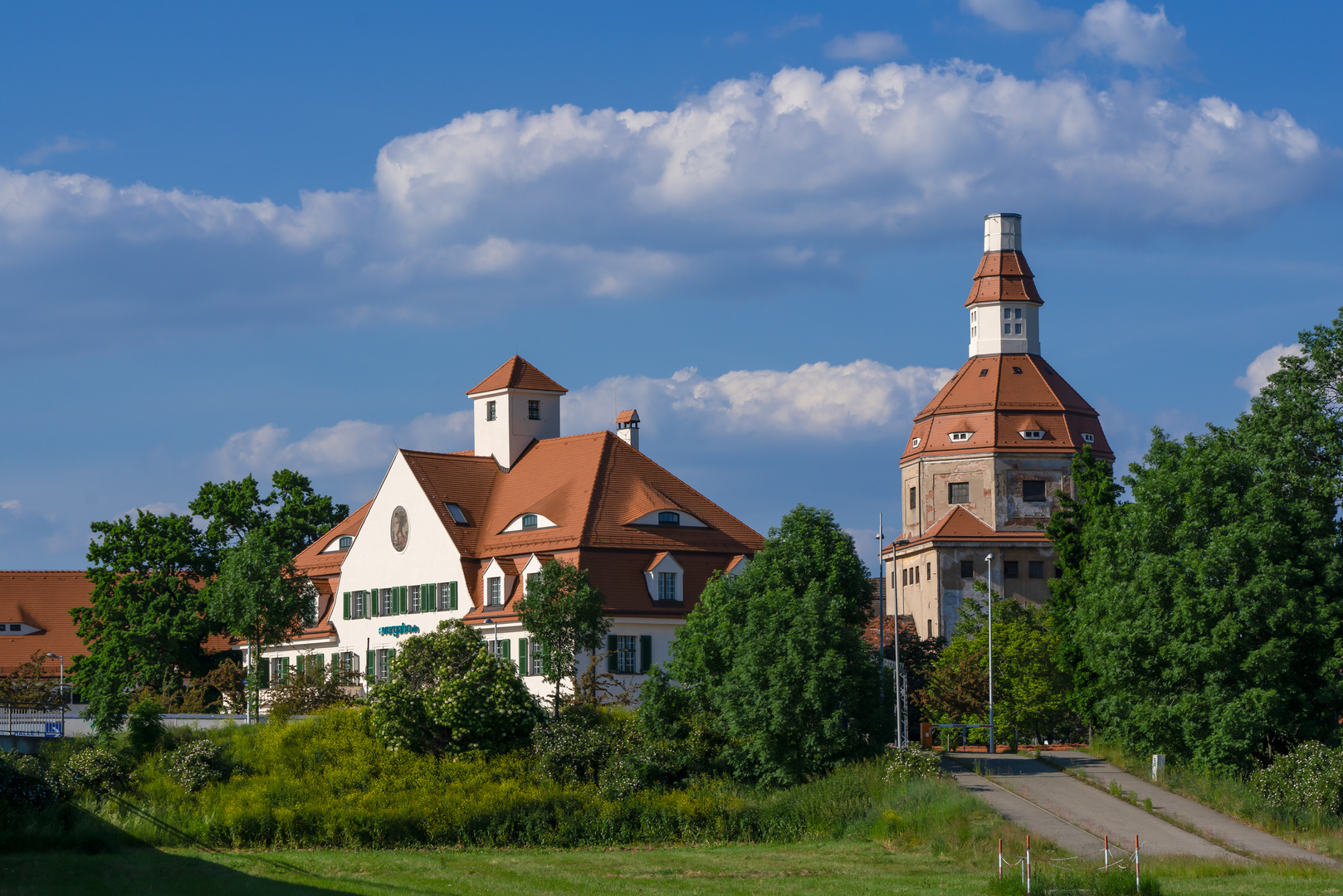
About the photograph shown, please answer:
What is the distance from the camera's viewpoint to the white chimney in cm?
9969

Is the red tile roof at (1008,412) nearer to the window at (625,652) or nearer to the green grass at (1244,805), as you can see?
the window at (625,652)

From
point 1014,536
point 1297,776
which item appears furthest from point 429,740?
point 1014,536

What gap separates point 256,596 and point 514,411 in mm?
15394

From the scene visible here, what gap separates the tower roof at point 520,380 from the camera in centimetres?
7881

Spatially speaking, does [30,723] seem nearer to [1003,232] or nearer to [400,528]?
[400,528]

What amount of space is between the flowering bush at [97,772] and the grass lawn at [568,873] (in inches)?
244

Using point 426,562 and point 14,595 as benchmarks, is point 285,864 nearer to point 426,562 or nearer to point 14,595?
point 426,562

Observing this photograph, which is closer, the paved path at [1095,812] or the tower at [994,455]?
the paved path at [1095,812]

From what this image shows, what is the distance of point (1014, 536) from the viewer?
91562mm

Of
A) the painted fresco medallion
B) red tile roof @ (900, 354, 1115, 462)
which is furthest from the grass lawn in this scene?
red tile roof @ (900, 354, 1115, 462)

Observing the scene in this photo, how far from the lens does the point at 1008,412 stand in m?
93.8

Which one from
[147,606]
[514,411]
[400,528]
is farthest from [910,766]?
[147,606]

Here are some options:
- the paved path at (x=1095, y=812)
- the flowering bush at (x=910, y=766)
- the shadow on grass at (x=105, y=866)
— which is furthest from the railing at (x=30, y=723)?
the paved path at (x=1095, y=812)

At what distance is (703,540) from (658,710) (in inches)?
651
